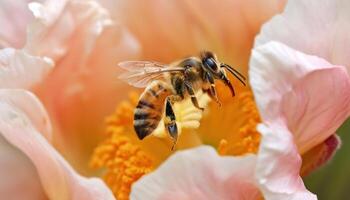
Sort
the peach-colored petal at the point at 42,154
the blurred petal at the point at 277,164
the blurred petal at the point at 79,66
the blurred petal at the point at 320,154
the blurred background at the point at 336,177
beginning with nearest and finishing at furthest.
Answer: the blurred petal at the point at 277,164, the peach-colored petal at the point at 42,154, the blurred petal at the point at 320,154, the blurred petal at the point at 79,66, the blurred background at the point at 336,177

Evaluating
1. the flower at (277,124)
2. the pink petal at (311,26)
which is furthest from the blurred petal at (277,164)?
the pink petal at (311,26)

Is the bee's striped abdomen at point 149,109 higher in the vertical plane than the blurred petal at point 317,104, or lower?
lower

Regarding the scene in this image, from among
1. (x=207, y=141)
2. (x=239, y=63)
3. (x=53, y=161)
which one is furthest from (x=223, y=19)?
(x=53, y=161)

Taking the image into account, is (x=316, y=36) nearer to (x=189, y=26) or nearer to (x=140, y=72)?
(x=140, y=72)

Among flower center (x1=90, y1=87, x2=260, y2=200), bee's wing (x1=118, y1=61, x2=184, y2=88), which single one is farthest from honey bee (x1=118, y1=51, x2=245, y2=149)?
flower center (x1=90, y1=87, x2=260, y2=200)

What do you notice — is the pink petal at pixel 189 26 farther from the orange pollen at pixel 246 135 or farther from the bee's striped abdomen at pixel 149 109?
the bee's striped abdomen at pixel 149 109

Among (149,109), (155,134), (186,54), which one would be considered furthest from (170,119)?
(186,54)
